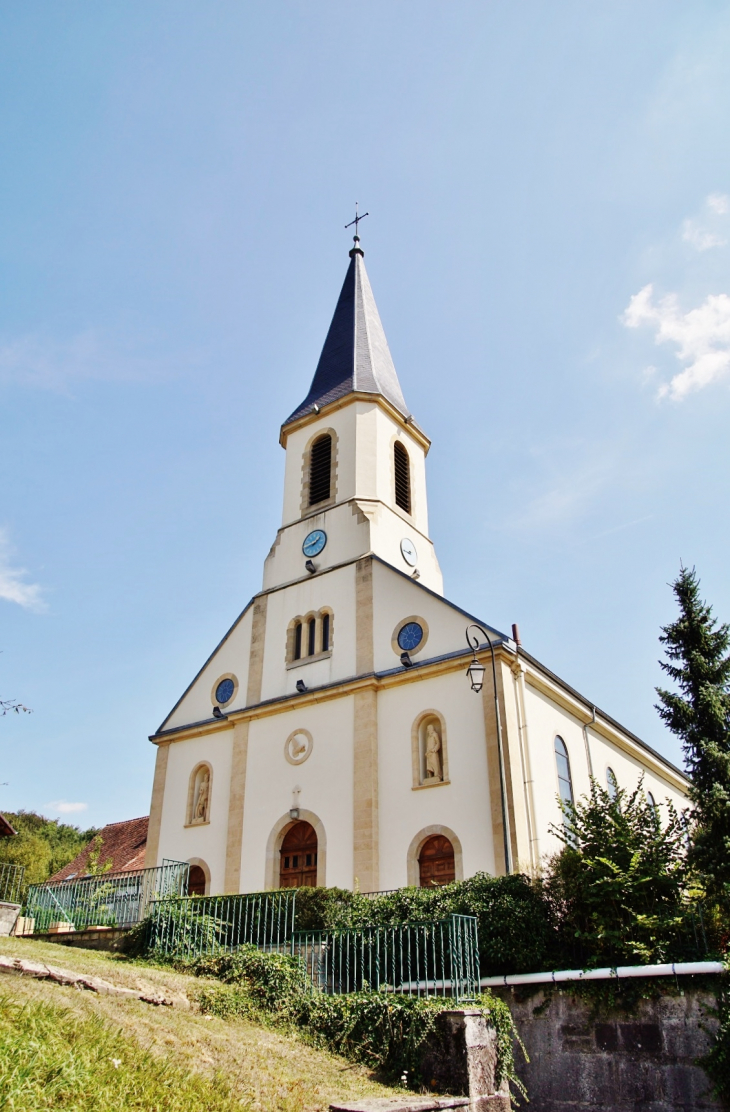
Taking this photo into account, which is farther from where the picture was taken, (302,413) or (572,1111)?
(302,413)

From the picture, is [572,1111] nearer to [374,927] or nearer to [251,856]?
[374,927]

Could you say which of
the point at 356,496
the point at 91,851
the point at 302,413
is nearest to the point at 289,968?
the point at 356,496

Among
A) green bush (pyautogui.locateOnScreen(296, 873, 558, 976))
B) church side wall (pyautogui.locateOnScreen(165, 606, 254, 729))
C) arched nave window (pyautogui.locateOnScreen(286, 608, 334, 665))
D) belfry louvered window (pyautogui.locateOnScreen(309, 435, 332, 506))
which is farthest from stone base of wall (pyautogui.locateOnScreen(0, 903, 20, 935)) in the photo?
belfry louvered window (pyautogui.locateOnScreen(309, 435, 332, 506))

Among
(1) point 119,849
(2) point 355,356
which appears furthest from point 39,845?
(2) point 355,356

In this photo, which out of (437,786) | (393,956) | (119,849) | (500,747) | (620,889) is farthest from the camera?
(119,849)

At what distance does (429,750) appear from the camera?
64.2 ft

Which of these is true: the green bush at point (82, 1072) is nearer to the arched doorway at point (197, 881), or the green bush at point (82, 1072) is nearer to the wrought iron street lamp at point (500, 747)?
the wrought iron street lamp at point (500, 747)

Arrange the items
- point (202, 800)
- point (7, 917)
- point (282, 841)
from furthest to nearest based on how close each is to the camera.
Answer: point (202, 800), point (282, 841), point (7, 917)

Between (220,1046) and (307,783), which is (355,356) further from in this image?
(220,1046)

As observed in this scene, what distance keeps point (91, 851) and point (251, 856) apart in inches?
515

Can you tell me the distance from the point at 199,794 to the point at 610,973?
15406 mm

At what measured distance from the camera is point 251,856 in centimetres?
2172

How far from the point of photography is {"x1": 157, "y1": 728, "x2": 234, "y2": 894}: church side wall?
2265cm

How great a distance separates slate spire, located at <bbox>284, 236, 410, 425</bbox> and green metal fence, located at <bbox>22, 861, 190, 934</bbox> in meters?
16.9
